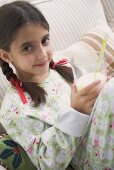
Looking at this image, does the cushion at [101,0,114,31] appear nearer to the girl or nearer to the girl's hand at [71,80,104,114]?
the girl

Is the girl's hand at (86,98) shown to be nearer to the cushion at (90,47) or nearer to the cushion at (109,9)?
the cushion at (90,47)

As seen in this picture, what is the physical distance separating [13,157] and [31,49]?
0.33 meters

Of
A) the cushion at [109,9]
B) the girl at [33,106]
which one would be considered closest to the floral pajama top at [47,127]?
the girl at [33,106]

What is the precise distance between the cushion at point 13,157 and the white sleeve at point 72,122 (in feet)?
0.63

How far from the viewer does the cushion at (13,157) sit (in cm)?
98

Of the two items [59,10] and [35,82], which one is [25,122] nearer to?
[35,82]

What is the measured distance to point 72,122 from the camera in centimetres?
86

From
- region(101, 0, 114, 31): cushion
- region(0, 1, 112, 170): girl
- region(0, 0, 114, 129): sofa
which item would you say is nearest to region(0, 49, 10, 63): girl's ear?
region(0, 1, 112, 170): girl

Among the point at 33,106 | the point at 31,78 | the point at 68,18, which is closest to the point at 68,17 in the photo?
the point at 68,18

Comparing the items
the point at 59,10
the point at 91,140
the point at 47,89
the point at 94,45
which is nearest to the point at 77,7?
the point at 59,10

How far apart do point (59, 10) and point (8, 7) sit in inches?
24.2

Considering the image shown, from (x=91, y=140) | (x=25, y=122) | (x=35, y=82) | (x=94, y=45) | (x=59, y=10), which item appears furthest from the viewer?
(x=59, y=10)

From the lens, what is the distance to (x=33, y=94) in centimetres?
99

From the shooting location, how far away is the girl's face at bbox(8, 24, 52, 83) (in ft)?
3.07
